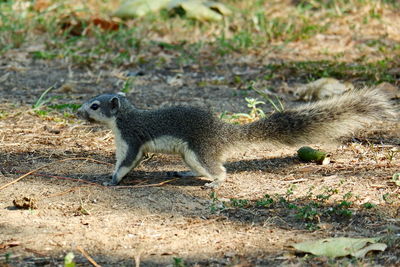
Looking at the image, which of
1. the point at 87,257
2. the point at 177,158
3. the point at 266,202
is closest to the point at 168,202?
the point at 266,202

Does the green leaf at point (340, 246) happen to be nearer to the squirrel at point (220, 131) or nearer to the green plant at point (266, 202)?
the green plant at point (266, 202)

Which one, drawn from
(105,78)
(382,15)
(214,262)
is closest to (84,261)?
(214,262)

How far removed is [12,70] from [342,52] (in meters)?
4.61

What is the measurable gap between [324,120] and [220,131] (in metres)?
0.81

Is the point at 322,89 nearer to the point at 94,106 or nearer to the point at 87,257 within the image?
the point at 94,106

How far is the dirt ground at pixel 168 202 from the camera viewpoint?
12.1 feet

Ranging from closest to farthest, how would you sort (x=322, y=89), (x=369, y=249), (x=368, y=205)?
1. (x=369, y=249)
2. (x=368, y=205)
3. (x=322, y=89)

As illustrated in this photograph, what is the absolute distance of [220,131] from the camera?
498 centimetres

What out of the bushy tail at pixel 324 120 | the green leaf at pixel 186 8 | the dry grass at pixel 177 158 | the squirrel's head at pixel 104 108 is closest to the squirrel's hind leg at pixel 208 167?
the dry grass at pixel 177 158

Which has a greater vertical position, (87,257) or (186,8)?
(87,257)

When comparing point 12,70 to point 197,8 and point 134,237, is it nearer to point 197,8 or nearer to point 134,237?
point 197,8

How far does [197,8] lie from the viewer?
10.8 metres

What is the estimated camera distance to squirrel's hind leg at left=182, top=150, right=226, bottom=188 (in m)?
4.93

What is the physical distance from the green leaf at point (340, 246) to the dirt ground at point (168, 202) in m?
0.04
